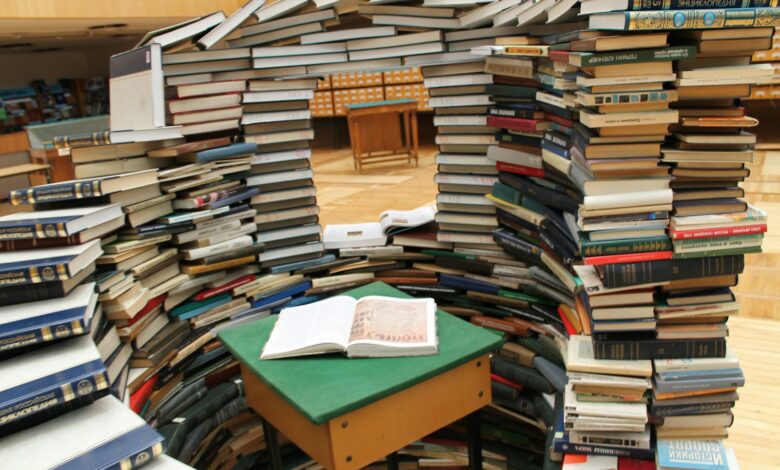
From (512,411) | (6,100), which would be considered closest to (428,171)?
(512,411)

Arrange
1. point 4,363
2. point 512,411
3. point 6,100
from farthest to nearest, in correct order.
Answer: point 6,100 < point 512,411 < point 4,363

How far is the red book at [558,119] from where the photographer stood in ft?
7.50

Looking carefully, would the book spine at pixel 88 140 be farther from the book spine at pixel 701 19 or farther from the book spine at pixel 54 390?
the book spine at pixel 701 19

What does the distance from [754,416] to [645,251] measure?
3.57 ft

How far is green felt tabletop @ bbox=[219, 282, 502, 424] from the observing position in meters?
1.67

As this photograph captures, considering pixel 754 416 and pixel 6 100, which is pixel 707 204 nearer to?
pixel 754 416

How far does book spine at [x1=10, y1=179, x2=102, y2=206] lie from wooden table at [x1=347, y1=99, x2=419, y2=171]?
4.08 meters

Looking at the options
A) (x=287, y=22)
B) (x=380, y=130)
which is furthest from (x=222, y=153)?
(x=380, y=130)

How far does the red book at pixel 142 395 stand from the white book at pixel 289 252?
0.71 meters

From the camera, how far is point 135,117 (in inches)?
106

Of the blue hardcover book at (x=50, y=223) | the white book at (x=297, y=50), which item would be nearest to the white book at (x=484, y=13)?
the white book at (x=297, y=50)

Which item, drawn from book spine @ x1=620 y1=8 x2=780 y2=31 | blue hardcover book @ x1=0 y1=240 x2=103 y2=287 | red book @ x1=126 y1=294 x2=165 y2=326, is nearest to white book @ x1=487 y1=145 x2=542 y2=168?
book spine @ x1=620 y1=8 x2=780 y2=31

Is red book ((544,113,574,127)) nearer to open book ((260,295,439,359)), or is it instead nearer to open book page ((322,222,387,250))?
open book ((260,295,439,359))

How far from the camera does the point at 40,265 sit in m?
1.81
